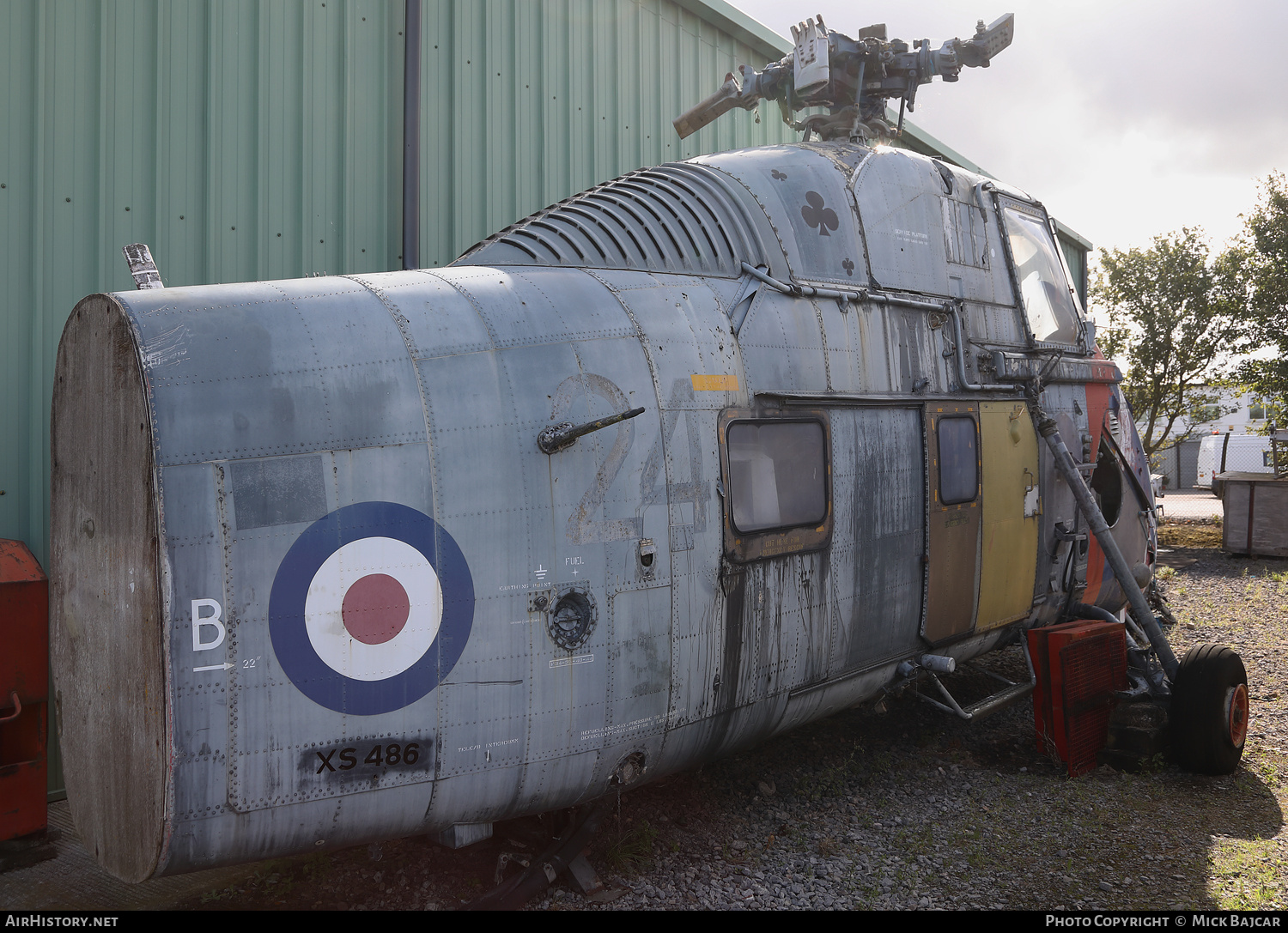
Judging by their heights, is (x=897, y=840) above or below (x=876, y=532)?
below

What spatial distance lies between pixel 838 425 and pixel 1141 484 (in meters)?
4.12

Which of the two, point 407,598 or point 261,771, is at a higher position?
point 407,598

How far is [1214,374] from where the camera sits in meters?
20.5

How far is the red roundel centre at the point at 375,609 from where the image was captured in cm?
332

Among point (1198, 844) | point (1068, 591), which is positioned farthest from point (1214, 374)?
point (1198, 844)

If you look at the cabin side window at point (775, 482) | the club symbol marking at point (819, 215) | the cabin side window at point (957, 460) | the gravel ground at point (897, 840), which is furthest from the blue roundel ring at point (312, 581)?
the cabin side window at point (957, 460)

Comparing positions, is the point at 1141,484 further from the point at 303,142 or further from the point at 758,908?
Answer: the point at 303,142

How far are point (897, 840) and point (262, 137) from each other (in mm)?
6296

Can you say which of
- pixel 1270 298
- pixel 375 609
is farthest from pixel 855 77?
pixel 1270 298

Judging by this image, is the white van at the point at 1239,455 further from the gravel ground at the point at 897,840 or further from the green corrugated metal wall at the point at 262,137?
the green corrugated metal wall at the point at 262,137

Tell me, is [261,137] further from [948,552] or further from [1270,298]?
[1270,298]

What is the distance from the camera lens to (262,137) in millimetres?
6551

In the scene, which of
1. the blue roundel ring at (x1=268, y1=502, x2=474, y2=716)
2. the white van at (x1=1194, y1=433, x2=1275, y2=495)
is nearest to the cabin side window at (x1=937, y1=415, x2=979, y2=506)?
Result: the blue roundel ring at (x1=268, y1=502, x2=474, y2=716)

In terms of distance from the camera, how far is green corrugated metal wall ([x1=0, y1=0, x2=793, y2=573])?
18.1ft
